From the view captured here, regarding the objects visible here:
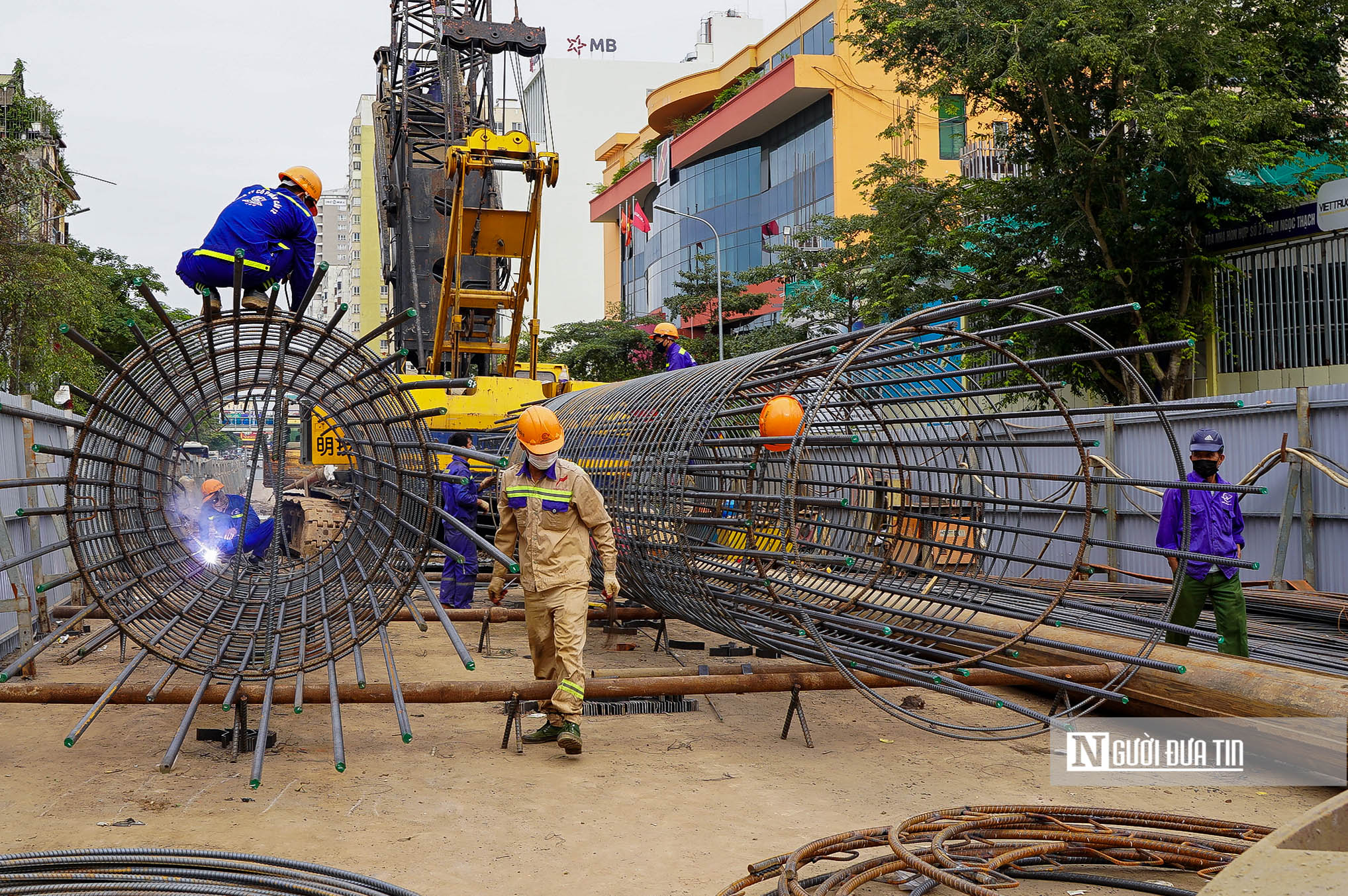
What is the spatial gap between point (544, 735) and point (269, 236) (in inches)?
117

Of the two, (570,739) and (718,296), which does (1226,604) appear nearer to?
(570,739)

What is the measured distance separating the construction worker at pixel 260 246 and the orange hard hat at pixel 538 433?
1314mm

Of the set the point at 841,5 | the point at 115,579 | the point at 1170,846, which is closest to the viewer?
the point at 1170,846

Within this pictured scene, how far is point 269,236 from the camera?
18.3ft

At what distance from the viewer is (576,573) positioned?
5910 mm

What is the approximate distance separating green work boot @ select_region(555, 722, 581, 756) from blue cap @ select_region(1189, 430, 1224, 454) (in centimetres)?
390

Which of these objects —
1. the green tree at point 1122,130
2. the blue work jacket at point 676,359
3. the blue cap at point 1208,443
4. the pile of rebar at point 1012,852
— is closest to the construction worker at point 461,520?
the blue work jacket at point 676,359

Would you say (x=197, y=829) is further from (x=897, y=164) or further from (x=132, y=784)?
(x=897, y=164)

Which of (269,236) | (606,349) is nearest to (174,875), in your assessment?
(269,236)

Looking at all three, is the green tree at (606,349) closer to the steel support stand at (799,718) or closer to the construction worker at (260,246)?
the construction worker at (260,246)

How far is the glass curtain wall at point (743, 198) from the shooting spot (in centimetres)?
3675

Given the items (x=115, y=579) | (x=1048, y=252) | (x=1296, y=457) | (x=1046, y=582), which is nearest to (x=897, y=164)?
(x=1048, y=252)

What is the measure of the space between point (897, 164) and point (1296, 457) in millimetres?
11431

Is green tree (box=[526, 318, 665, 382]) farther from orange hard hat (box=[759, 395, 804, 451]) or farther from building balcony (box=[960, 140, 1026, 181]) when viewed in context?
orange hard hat (box=[759, 395, 804, 451])
